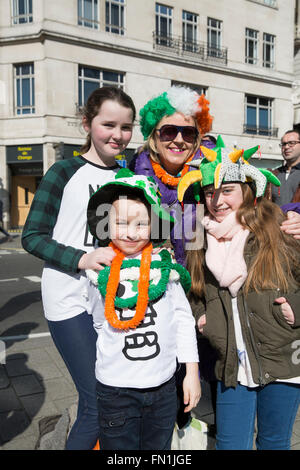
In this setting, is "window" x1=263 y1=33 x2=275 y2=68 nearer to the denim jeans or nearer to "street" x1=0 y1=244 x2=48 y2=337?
"street" x1=0 y1=244 x2=48 y2=337

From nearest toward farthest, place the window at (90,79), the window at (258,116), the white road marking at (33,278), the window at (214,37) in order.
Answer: the white road marking at (33,278)
the window at (90,79)
the window at (214,37)
the window at (258,116)

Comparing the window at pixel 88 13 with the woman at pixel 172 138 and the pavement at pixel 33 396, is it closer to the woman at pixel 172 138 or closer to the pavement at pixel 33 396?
the pavement at pixel 33 396

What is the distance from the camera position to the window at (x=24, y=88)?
1727 cm

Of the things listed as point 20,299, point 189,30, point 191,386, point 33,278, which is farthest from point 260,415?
point 189,30

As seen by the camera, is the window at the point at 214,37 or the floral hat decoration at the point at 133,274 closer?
the floral hat decoration at the point at 133,274

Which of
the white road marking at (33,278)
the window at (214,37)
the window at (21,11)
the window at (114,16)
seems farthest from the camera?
the window at (214,37)

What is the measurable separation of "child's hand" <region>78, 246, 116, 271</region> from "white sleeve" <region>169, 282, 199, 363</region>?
32 cm

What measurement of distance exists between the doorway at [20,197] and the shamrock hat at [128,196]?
18.3 meters

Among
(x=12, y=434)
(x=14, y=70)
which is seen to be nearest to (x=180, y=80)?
(x=14, y=70)

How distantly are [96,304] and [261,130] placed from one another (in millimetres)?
21999

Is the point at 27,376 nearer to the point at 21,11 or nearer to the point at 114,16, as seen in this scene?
the point at 21,11

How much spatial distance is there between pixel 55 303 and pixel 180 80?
63.2ft

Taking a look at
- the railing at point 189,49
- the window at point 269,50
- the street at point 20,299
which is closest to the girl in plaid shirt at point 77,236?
the street at point 20,299
